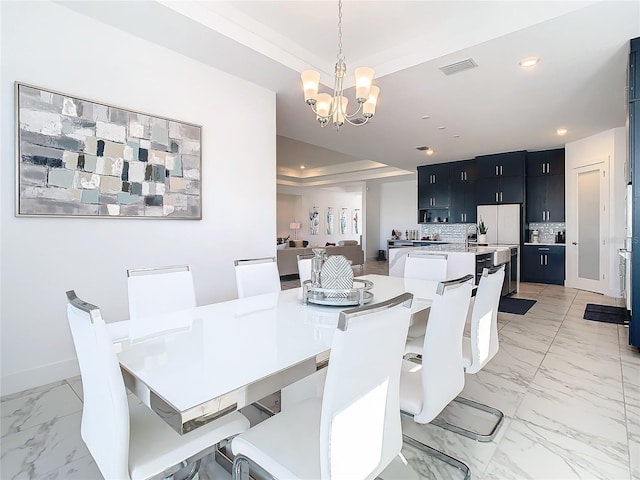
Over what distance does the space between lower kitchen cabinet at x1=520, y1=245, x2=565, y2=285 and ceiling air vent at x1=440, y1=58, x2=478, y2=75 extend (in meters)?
5.11

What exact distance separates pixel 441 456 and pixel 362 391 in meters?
1.02

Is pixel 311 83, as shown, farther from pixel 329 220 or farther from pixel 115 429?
pixel 329 220

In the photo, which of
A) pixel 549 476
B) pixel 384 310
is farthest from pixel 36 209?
pixel 549 476

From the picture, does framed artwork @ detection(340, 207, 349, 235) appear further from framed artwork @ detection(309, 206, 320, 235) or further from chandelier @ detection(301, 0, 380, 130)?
chandelier @ detection(301, 0, 380, 130)

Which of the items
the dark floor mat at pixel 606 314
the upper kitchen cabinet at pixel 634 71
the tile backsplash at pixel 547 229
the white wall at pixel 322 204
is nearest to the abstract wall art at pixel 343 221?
the white wall at pixel 322 204

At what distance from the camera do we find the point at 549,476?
62.2 inches

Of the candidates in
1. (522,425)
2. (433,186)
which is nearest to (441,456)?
(522,425)

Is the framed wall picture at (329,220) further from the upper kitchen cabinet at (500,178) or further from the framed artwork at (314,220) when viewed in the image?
the upper kitchen cabinet at (500,178)

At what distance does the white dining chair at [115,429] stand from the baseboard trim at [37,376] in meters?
1.71

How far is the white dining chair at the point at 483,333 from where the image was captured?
1.85m

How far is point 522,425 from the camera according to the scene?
2.02m

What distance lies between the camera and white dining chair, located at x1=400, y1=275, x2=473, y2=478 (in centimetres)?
140

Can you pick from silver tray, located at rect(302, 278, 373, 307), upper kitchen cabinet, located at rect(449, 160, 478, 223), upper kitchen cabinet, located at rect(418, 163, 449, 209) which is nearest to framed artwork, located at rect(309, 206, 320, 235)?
upper kitchen cabinet, located at rect(418, 163, 449, 209)

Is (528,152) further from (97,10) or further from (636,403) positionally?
(97,10)
